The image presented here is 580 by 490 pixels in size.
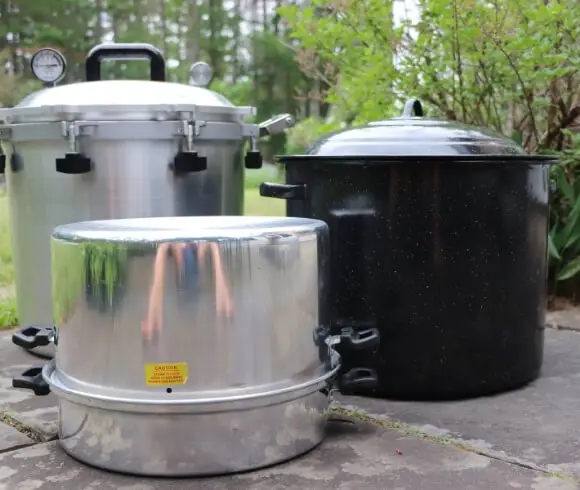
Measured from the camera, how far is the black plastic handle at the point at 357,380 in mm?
2160

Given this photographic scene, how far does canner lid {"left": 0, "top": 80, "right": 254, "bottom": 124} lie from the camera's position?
2703 millimetres

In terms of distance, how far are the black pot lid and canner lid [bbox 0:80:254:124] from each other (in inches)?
19.0

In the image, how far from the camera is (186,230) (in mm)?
1850

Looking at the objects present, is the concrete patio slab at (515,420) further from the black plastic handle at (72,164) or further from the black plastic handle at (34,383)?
the black plastic handle at (72,164)

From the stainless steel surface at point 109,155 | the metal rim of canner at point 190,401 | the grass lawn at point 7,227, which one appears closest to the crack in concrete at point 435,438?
the metal rim of canner at point 190,401

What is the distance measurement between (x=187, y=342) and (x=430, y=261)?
0.85m

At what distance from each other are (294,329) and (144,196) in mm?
1066

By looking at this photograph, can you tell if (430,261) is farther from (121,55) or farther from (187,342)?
(121,55)

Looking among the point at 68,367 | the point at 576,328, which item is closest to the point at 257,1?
the point at 576,328

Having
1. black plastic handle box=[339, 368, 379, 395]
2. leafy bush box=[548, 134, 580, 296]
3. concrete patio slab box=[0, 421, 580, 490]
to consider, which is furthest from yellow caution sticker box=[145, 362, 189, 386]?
leafy bush box=[548, 134, 580, 296]

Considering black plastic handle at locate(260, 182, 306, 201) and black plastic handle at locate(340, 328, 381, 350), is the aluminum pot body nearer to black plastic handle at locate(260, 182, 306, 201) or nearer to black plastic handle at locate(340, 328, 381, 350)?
black plastic handle at locate(260, 182, 306, 201)

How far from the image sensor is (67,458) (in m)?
1.96

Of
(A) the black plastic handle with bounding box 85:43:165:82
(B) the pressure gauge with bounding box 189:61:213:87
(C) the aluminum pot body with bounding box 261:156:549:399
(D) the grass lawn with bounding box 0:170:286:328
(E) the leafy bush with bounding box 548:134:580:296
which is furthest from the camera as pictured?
(D) the grass lawn with bounding box 0:170:286:328

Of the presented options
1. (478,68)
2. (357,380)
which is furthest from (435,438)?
(478,68)
